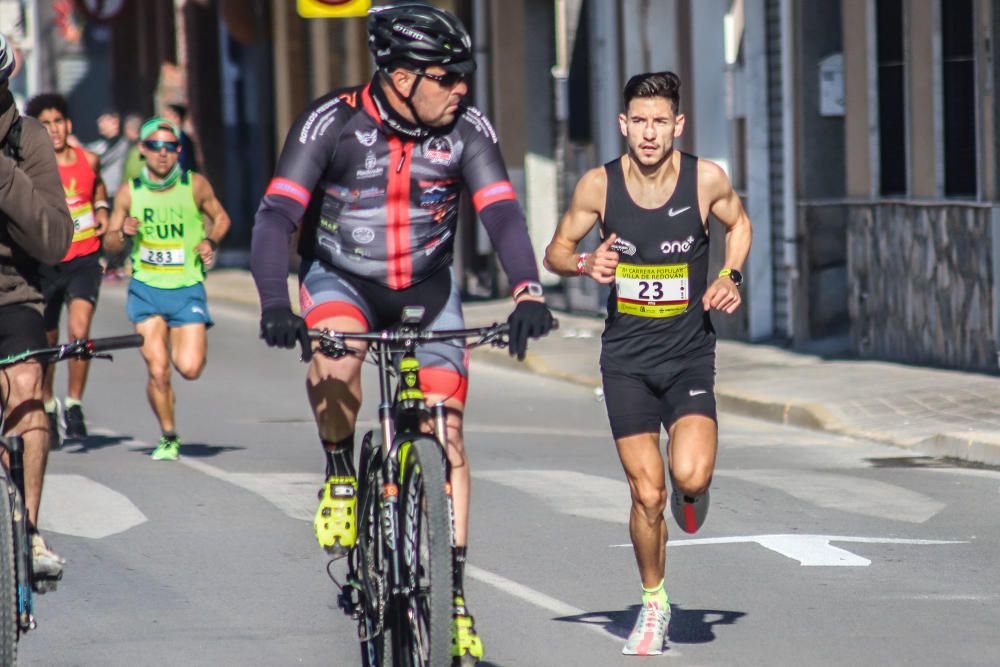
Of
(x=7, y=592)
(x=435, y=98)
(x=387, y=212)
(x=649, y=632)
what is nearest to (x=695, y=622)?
(x=649, y=632)

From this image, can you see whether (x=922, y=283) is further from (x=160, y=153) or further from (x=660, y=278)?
(x=660, y=278)

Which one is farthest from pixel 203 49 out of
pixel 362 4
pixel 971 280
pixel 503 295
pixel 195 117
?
pixel 971 280

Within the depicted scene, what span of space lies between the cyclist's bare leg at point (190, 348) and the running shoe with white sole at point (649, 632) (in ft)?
19.3

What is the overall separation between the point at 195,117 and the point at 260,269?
30648mm

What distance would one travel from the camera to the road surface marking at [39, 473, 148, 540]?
32.4 feet

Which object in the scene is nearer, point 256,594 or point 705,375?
point 705,375

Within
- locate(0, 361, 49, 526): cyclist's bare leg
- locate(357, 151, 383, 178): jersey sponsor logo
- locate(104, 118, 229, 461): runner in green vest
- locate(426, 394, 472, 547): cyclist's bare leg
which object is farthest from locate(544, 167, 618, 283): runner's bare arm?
locate(104, 118, 229, 461): runner in green vest

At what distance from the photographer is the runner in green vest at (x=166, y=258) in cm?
1255

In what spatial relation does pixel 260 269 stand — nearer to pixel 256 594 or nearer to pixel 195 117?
pixel 256 594

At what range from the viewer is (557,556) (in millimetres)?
9016

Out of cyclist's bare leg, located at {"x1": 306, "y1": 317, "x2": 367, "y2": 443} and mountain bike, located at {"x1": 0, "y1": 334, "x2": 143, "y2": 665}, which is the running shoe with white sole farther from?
mountain bike, located at {"x1": 0, "y1": 334, "x2": 143, "y2": 665}

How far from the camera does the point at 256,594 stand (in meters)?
8.28

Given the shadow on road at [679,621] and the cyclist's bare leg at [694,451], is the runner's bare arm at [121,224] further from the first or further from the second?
the cyclist's bare leg at [694,451]

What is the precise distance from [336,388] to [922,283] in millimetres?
10020
